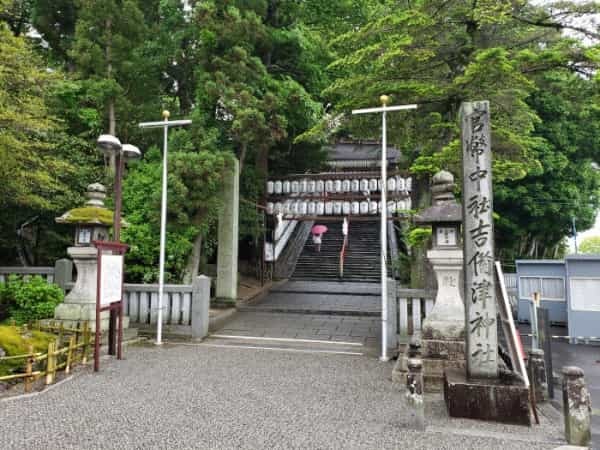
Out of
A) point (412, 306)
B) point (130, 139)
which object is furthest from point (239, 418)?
point (130, 139)

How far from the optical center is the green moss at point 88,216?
7.24 metres

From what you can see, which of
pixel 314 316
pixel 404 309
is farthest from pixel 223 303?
pixel 404 309

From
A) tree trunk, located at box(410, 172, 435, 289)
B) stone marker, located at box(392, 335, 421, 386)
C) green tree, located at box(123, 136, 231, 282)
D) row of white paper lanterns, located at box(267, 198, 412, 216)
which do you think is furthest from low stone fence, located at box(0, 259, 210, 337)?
row of white paper lanterns, located at box(267, 198, 412, 216)

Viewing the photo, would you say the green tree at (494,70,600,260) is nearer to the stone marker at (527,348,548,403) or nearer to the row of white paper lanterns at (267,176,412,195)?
the row of white paper lanterns at (267,176,412,195)

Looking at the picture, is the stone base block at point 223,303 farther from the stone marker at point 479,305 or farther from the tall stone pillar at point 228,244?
the stone marker at point 479,305

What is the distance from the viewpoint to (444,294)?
5934mm

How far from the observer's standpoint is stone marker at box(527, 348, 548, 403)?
5.07 m

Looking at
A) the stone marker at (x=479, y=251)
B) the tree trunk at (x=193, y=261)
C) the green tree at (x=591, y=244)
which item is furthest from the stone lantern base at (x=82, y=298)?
the green tree at (x=591, y=244)

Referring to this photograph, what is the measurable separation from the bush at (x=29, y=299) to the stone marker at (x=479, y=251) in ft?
25.1

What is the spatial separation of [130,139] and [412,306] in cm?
1015

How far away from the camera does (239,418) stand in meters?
4.09

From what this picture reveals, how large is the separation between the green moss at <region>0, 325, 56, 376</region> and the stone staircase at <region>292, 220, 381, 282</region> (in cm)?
1203

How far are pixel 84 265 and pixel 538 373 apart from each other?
7.75 metres

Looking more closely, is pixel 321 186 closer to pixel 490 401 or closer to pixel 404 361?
pixel 404 361
